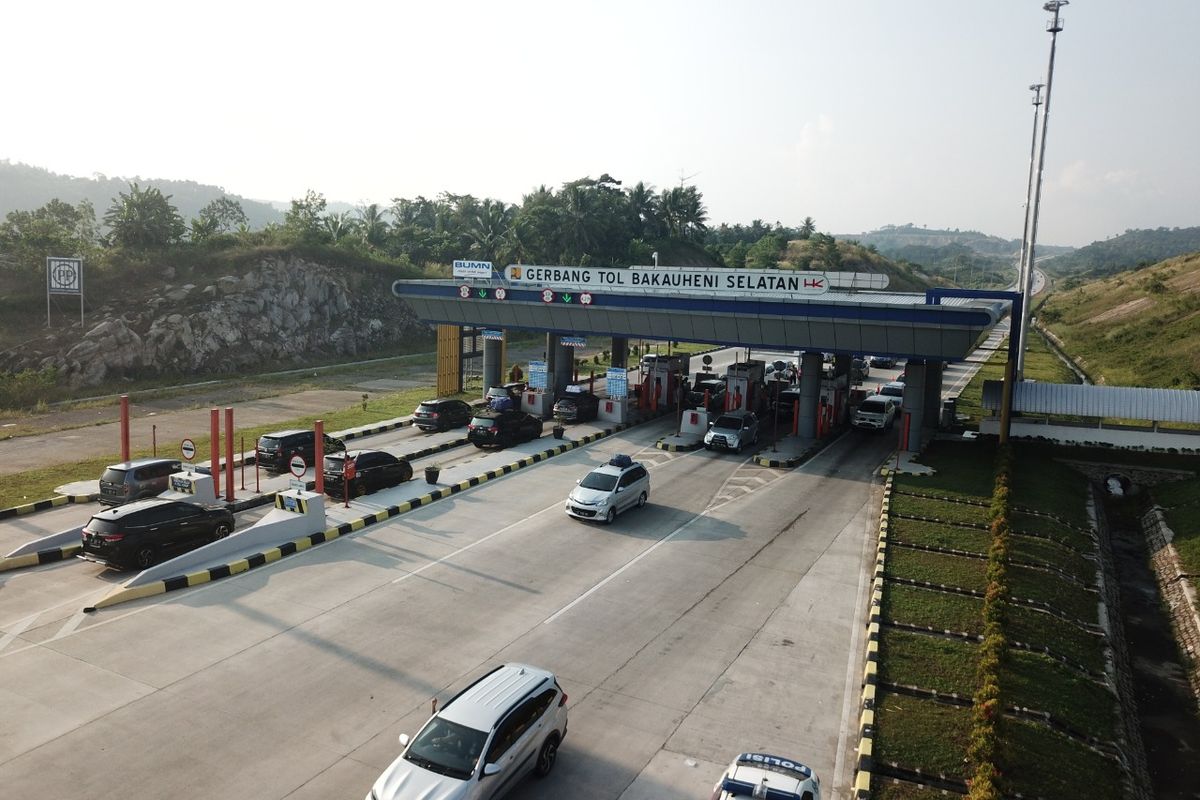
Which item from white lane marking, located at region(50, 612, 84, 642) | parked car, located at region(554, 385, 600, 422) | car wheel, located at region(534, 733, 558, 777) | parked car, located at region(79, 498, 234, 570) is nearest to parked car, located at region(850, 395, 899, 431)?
parked car, located at region(554, 385, 600, 422)

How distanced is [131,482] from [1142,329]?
76.0m

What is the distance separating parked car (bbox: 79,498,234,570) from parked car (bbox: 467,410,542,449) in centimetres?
1387

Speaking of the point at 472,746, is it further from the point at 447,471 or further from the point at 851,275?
the point at 851,275

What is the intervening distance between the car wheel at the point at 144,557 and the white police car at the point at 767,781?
16.0 metres

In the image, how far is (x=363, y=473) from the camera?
28031 mm

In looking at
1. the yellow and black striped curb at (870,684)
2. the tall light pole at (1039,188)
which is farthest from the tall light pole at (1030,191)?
the yellow and black striped curb at (870,684)

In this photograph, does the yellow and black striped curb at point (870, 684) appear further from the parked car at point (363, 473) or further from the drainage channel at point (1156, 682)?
the parked car at point (363, 473)

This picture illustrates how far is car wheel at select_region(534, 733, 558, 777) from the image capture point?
1262cm

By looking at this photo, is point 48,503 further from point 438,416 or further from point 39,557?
point 438,416

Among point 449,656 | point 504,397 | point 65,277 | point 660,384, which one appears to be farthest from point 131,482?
point 65,277

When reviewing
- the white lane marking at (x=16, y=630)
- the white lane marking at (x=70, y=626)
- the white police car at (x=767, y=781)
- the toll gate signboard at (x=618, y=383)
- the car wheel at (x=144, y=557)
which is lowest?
the white lane marking at (x=16, y=630)

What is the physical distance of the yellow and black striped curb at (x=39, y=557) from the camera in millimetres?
20969

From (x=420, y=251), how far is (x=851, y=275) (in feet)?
235

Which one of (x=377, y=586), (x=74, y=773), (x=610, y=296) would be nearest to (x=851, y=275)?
(x=610, y=296)
